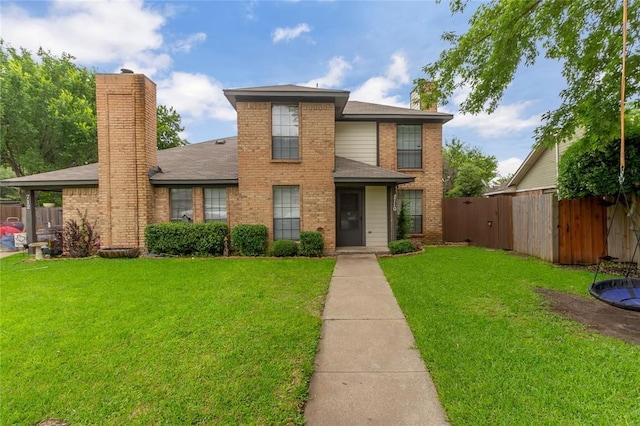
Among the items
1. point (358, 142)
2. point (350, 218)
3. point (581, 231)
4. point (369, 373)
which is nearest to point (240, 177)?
point (350, 218)

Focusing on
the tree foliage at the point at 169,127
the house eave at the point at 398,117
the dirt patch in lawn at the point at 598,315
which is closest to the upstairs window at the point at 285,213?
the house eave at the point at 398,117

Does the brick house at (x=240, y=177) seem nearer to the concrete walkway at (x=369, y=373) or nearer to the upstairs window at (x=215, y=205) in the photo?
the upstairs window at (x=215, y=205)

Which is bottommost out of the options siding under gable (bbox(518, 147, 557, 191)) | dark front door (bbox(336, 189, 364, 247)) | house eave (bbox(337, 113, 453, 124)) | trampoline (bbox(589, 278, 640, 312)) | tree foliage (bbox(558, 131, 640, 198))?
trampoline (bbox(589, 278, 640, 312))

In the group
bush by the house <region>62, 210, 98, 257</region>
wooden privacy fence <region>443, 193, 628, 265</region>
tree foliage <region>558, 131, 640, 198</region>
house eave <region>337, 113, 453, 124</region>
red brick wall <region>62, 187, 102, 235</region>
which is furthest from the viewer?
house eave <region>337, 113, 453, 124</region>

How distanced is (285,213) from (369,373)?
7.75m

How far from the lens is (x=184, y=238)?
9891mm

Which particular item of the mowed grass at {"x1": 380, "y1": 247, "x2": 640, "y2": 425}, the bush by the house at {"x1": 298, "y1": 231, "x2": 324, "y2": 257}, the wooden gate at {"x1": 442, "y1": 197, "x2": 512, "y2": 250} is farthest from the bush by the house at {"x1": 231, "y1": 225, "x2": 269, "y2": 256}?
the wooden gate at {"x1": 442, "y1": 197, "x2": 512, "y2": 250}

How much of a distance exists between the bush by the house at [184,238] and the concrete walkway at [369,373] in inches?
240

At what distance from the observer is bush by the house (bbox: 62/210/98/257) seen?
9.97 metres

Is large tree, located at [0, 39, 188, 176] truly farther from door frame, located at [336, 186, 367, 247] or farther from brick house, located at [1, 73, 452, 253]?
door frame, located at [336, 186, 367, 247]

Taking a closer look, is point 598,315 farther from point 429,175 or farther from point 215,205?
point 215,205

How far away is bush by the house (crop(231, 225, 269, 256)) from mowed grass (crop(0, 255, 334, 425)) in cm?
302

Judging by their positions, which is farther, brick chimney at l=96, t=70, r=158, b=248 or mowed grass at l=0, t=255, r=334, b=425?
brick chimney at l=96, t=70, r=158, b=248

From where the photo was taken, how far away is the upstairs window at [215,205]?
1062 cm
